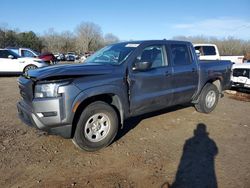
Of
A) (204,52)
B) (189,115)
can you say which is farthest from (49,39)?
(189,115)

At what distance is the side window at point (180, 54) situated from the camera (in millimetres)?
6113

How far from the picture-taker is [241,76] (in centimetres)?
1034

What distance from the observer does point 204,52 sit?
16.5 m

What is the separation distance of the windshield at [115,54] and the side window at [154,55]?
0.84 ft

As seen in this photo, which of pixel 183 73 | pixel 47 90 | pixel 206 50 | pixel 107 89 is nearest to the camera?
pixel 47 90

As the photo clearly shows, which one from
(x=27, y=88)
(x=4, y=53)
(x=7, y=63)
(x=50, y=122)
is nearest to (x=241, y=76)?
(x=50, y=122)

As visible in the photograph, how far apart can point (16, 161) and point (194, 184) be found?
276 centimetres

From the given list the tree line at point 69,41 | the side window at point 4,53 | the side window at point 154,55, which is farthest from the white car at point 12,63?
the tree line at point 69,41

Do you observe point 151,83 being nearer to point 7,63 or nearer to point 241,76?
point 241,76

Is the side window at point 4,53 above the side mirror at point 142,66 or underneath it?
above

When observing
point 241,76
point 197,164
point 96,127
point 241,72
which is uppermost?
point 241,72

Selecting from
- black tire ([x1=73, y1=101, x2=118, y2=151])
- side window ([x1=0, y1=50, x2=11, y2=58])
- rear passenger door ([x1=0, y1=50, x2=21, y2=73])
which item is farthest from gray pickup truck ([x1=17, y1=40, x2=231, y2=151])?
side window ([x1=0, y1=50, x2=11, y2=58])

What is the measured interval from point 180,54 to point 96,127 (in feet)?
9.28

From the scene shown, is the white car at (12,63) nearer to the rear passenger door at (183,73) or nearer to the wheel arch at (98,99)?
the rear passenger door at (183,73)
